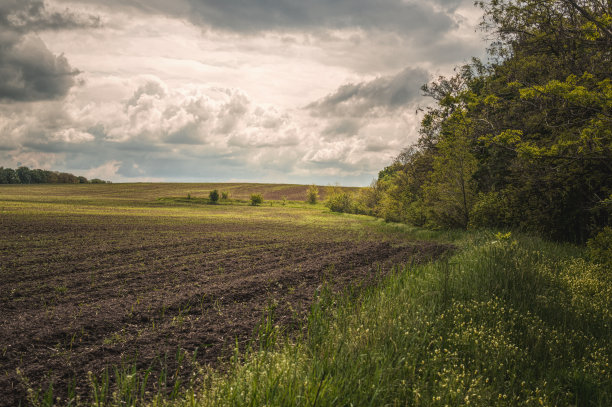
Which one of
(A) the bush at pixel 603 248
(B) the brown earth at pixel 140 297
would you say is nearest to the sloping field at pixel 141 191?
(B) the brown earth at pixel 140 297

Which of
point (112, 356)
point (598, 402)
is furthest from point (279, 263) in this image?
point (598, 402)

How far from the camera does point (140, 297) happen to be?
871 cm

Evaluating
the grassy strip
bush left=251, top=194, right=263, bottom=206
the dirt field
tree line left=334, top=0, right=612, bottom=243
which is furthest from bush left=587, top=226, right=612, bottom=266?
bush left=251, top=194, right=263, bottom=206

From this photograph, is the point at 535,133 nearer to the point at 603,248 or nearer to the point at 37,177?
the point at 603,248

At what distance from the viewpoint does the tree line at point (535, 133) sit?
379 inches

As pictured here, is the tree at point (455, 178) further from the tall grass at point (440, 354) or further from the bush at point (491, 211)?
the tall grass at point (440, 354)

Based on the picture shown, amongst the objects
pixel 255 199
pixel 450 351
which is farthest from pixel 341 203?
pixel 450 351

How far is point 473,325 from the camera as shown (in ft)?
18.0

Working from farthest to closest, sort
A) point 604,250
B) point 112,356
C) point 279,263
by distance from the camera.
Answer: point 279,263 → point 604,250 → point 112,356

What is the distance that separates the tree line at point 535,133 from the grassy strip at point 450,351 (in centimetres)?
420

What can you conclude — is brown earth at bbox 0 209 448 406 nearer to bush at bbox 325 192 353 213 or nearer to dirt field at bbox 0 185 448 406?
dirt field at bbox 0 185 448 406

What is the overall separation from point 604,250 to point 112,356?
13.8 m

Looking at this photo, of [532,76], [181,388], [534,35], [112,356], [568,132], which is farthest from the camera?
[532,76]

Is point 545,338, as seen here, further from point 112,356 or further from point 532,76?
point 532,76
